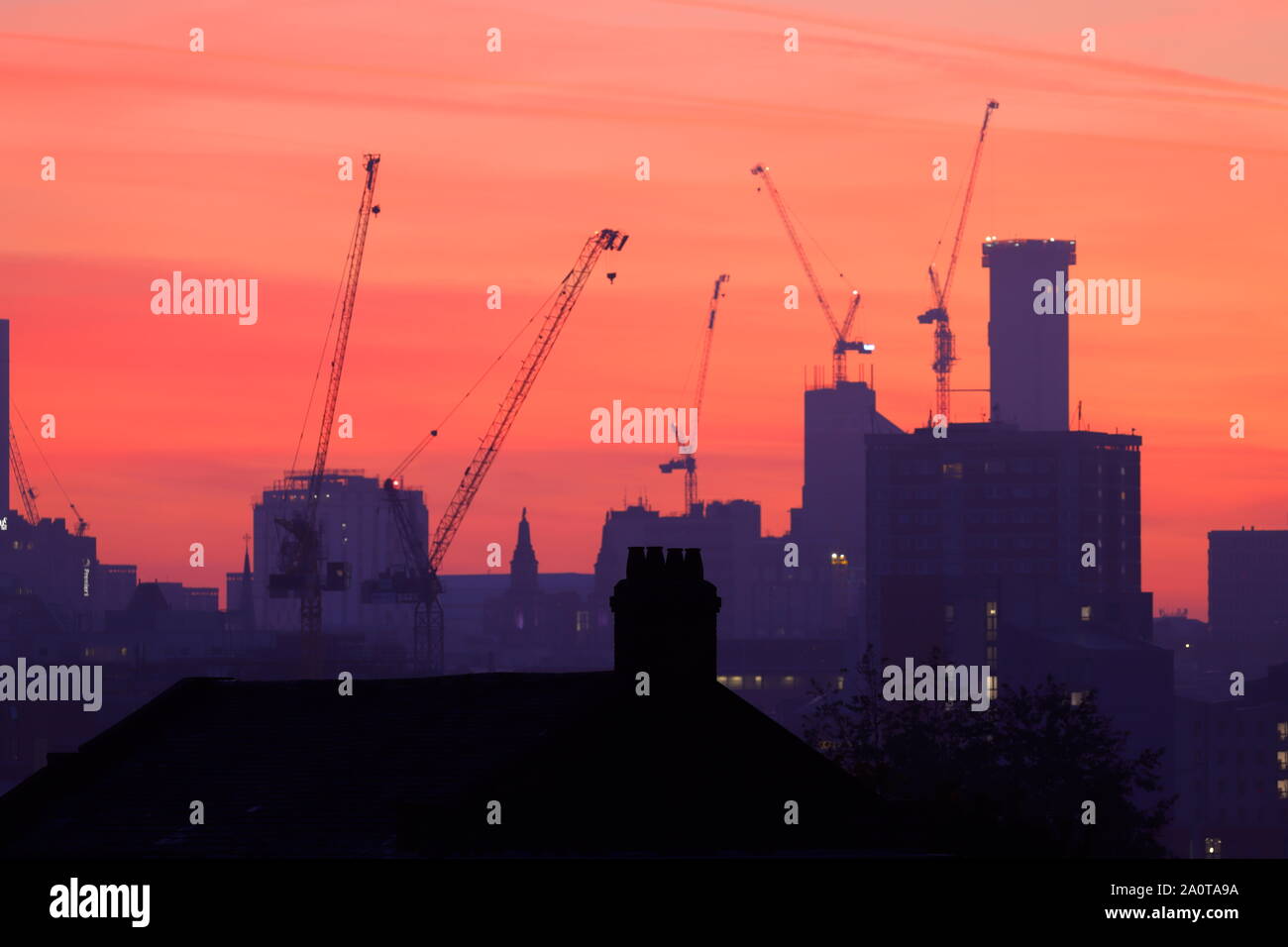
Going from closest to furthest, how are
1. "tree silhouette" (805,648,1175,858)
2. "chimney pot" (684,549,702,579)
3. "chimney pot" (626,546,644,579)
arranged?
"chimney pot" (626,546,644,579)
"chimney pot" (684,549,702,579)
"tree silhouette" (805,648,1175,858)

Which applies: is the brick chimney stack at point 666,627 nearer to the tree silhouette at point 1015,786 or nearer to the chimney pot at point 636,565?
the chimney pot at point 636,565

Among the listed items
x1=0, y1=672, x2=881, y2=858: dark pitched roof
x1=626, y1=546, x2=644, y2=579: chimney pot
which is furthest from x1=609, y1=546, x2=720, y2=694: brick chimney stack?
x1=0, y1=672, x2=881, y2=858: dark pitched roof

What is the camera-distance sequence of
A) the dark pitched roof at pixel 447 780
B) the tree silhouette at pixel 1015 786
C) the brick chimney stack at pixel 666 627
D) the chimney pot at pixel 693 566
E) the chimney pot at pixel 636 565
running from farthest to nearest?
the tree silhouette at pixel 1015 786, the chimney pot at pixel 693 566, the chimney pot at pixel 636 565, the brick chimney stack at pixel 666 627, the dark pitched roof at pixel 447 780

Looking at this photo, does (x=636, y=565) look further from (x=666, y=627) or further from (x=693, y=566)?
(x=666, y=627)

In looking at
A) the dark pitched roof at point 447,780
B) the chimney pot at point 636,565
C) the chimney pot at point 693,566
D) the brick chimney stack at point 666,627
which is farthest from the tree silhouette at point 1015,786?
the chimney pot at point 636,565

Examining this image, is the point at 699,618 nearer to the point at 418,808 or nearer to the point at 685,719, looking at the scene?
the point at 685,719

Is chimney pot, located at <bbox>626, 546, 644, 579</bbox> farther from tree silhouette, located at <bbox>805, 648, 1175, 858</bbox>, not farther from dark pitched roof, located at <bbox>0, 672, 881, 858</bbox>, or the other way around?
tree silhouette, located at <bbox>805, 648, 1175, 858</bbox>

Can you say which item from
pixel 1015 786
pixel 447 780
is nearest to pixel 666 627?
pixel 447 780

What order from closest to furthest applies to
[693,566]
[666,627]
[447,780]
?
[447,780], [666,627], [693,566]
